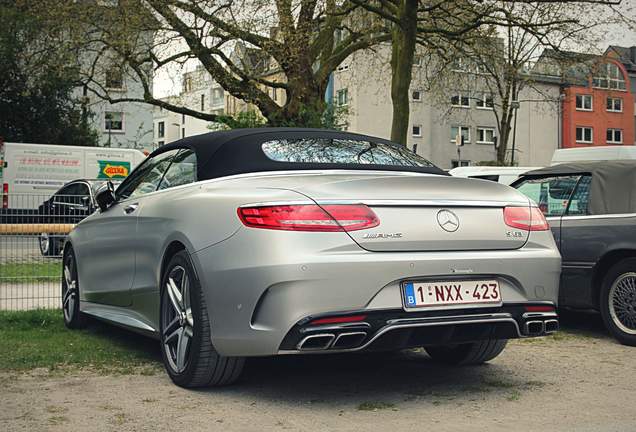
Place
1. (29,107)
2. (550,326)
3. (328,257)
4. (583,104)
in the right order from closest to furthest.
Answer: (328,257) → (550,326) → (29,107) → (583,104)

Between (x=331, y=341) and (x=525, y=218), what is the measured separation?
144 centimetres

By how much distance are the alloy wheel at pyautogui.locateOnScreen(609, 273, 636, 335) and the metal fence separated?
4.80m

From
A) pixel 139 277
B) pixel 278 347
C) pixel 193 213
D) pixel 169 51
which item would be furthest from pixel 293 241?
pixel 169 51

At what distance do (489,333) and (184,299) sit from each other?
1.77 m

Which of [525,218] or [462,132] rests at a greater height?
[462,132]

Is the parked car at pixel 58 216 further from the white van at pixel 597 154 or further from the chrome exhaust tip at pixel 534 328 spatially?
the white van at pixel 597 154

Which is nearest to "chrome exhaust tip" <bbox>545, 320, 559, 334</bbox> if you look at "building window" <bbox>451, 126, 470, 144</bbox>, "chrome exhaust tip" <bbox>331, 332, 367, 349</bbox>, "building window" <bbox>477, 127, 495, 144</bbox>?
"chrome exhaust tip" <bbox>331, 332, 367, 349</bbox>

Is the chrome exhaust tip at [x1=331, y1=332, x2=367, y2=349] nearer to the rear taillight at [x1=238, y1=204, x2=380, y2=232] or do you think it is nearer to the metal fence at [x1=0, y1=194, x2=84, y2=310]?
the rear taillight at [x1=238, y1=204, x2=380, y2=232]

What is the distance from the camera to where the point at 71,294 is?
8.23 metres

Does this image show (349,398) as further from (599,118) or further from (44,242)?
(599,118)

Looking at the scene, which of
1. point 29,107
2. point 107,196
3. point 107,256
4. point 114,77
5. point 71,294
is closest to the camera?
point 107,256

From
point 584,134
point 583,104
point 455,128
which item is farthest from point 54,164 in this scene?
point 583,104

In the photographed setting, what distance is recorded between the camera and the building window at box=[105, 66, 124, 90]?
24.0 metres

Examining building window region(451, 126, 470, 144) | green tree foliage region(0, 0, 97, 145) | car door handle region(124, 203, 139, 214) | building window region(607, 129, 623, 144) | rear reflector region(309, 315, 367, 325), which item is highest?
building window region(607, 129, 623, 144)
